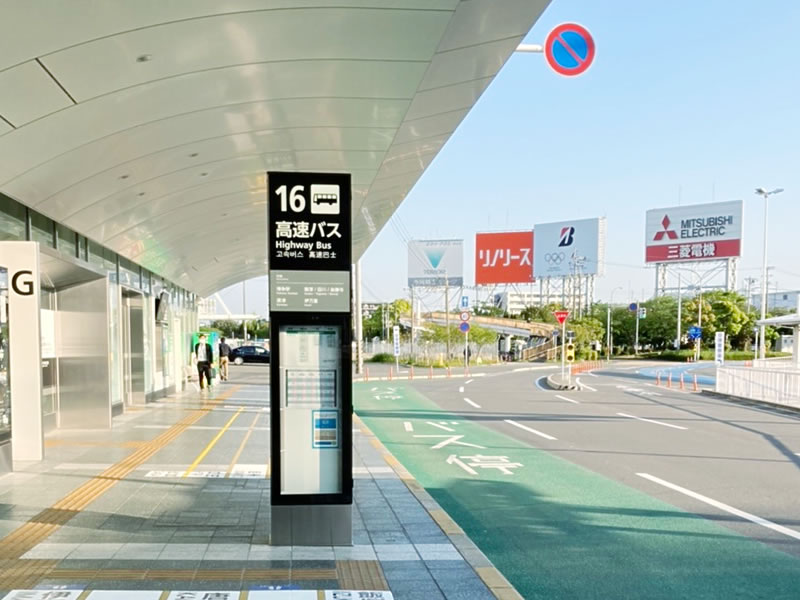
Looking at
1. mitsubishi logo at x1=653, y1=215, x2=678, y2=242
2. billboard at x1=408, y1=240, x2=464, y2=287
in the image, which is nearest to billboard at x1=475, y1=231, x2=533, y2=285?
billboard at x1=408, y1=240, x2=464, y2=287

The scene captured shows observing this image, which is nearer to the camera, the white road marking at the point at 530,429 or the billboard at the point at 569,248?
the white road marking at the point at 530,429

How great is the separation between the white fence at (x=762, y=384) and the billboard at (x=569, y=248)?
37130 millimetres

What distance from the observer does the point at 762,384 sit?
19203mm

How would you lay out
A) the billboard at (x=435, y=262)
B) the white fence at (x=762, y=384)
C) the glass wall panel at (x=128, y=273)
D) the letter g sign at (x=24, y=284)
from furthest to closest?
the billboard at (x=435, y=262) → the white fence at (x=762, y=384) → the glass wall panel at (x=128, y=273) → the letter g sign at (x=24, y=284)

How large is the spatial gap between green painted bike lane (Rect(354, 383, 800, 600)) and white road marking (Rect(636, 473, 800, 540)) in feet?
1.66

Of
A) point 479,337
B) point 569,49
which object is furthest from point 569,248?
point 569,49

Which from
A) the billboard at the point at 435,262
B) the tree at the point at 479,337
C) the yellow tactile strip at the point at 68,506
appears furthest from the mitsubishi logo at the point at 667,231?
the yellow tactile strip at the point at 68,506

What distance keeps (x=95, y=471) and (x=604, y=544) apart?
239 inches

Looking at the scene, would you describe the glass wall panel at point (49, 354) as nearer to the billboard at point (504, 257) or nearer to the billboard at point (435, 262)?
the billboard at point (435, 262)

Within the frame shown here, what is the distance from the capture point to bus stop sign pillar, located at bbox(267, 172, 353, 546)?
16.1 feet

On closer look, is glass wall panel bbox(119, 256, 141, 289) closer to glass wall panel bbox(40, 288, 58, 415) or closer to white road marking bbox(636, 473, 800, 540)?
glass wall panel bbox(40, 288, 58, 415)

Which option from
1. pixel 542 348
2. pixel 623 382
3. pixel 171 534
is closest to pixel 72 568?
pixel 171 534

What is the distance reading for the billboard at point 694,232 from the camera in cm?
5519

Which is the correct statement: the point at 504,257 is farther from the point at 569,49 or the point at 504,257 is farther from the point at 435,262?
the point at 569,49
